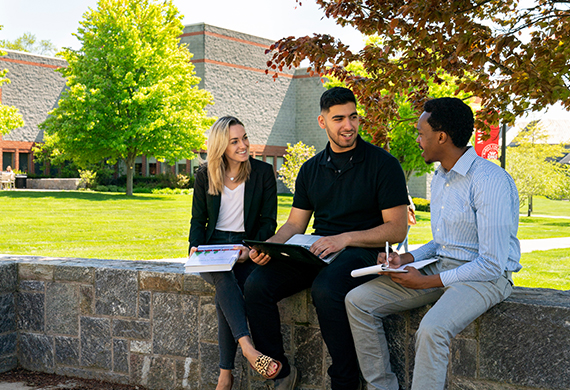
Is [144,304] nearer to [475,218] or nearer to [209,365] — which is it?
[209,365]

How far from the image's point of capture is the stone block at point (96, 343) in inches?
170

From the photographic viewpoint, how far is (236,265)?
3.92m

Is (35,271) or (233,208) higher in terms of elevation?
(233,208)

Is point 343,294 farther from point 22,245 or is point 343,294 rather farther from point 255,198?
point 22,245

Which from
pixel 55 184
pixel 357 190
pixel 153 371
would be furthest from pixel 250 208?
pixel 55 184

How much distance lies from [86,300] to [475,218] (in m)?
3.01

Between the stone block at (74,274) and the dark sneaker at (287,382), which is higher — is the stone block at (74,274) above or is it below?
above

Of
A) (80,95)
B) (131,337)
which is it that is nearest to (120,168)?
(80,95)

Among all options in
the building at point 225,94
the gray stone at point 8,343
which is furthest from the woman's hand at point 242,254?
the building at point 225,94

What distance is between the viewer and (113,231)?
1443 cm

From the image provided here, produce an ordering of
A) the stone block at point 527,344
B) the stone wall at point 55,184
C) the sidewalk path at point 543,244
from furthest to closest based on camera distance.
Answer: the stone wall at point 55,184, the sidewalk path at point 543,244, the stone block at point 527,344

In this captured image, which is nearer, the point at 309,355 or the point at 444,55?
the point at 309,355

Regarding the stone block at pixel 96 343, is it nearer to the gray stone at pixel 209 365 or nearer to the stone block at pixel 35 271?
the stone block at pixel 35 271

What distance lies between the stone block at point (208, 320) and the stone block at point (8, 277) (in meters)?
1.72
